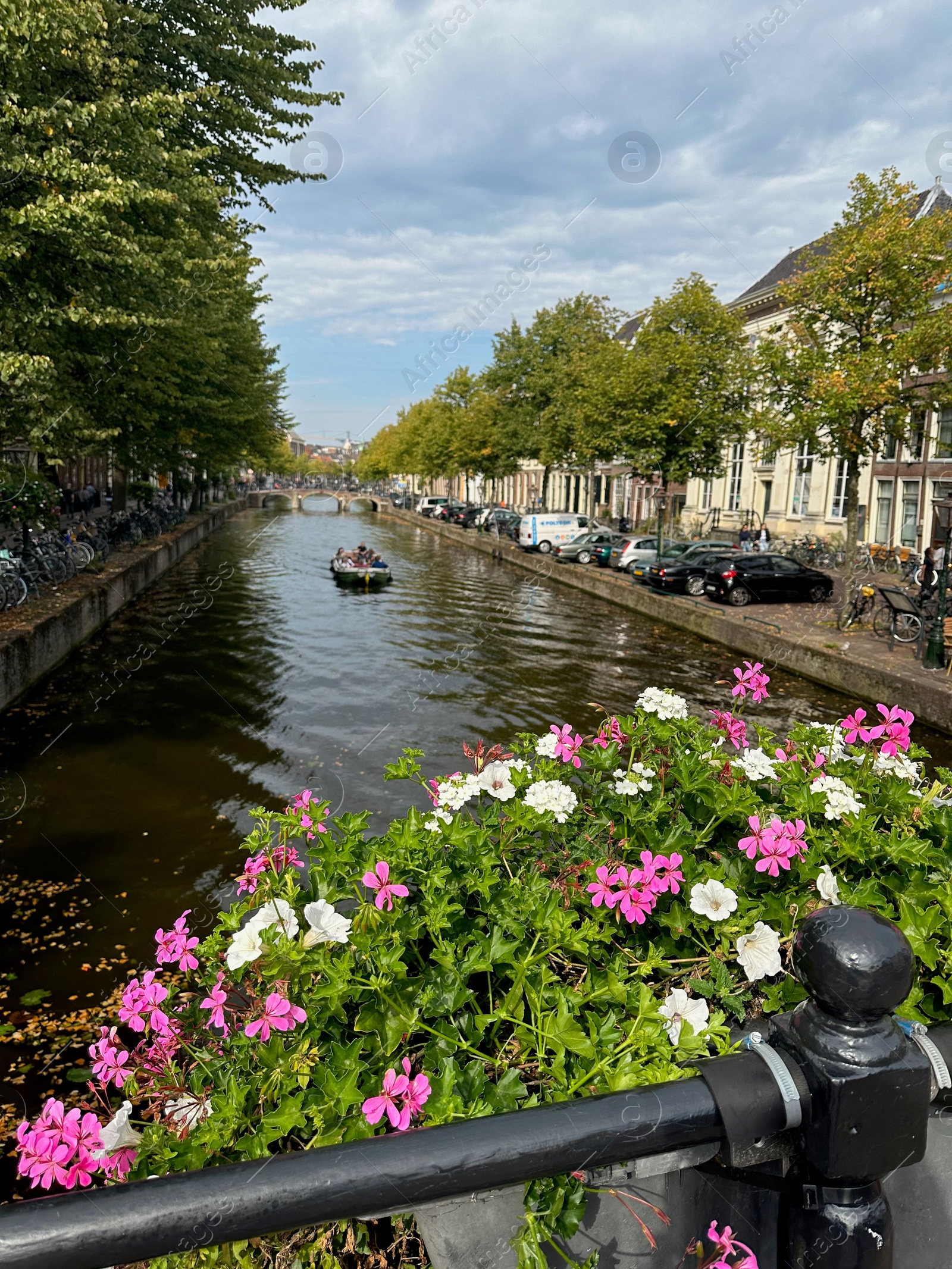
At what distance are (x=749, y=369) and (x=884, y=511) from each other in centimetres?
1444

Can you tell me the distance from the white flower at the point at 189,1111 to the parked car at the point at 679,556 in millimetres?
23041

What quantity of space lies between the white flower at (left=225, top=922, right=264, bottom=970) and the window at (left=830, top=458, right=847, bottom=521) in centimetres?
3907

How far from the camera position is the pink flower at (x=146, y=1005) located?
228cm

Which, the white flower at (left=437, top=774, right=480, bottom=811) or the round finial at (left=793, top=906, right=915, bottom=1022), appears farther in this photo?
the white flower at (left=437, top=774, right=480, bottom=811)

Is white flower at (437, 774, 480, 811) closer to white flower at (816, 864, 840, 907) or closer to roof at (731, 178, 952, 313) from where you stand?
white flower at (816, 864, 840, 907)

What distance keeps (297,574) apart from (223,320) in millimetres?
12282

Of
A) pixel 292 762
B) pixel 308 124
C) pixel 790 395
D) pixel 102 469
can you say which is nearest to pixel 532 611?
pixel 790 395

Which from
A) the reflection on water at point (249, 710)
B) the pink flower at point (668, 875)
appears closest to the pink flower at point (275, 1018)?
the pink flower at point (668, 875)

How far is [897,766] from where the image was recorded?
117 inches

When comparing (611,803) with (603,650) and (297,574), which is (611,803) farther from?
(297,574)

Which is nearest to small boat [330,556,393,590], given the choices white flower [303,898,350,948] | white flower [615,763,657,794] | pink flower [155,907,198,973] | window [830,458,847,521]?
window [830,458,847,521]

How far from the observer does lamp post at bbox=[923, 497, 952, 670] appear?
13.7m

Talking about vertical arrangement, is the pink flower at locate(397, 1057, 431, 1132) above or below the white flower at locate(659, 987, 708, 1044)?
below

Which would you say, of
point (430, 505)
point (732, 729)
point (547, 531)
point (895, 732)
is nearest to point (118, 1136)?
point (732, 729)
